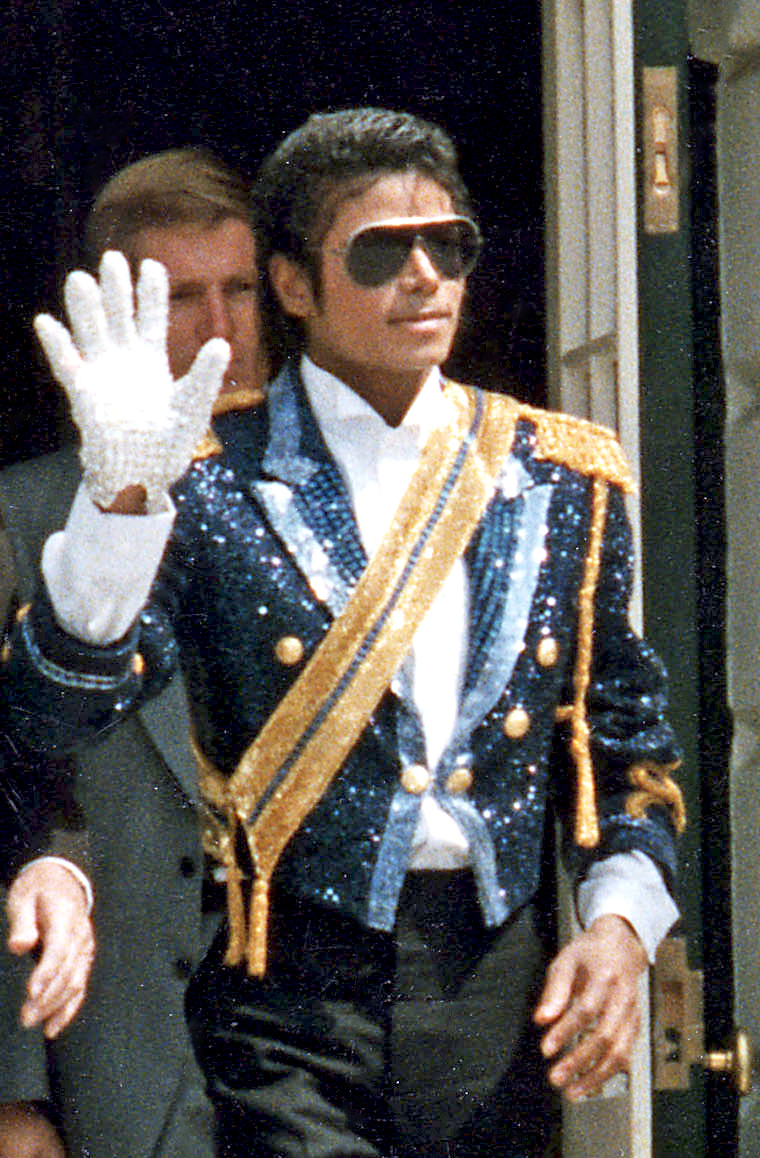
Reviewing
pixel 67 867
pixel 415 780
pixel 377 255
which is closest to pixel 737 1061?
pixel 415 780

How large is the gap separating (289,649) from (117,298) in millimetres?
247

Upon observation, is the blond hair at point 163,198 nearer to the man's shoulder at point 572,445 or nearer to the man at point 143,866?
the man at point 143,866

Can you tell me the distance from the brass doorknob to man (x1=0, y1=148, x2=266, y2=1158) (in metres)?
0.46

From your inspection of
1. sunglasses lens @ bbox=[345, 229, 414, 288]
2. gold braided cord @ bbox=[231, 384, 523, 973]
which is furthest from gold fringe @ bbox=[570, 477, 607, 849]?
sunglasses lens @ bbox=[345, 229, 414, 288]

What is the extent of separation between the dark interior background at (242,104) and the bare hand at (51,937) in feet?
1.26

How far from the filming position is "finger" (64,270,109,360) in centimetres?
94

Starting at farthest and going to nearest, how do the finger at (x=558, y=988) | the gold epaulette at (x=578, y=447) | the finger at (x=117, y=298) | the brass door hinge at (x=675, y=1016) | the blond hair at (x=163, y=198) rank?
1. the brass door hinge at (x=675, y=1016)
2. the blond hair at (x=163, y=198)
3. the gold epaulette at (x=578, y=447)
4. the finger at (x=558, y=988)
5. the finger at (x=117, y=298)

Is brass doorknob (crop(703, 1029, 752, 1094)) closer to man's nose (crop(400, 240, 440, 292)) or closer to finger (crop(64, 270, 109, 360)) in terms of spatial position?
man's nose (crop(400, 240, 440, 292))

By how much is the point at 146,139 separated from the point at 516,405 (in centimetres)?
38

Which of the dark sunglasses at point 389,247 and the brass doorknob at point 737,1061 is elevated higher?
the dark sunglasses at point 389,247

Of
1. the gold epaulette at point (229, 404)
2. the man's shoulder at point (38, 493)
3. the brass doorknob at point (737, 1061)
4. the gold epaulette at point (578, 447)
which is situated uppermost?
the gold epaulette at point (229, 404)

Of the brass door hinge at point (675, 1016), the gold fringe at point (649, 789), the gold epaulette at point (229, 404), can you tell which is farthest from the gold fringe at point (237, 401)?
the brass door hinge at point (675, 1016)

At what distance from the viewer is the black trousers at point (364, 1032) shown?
1078mm

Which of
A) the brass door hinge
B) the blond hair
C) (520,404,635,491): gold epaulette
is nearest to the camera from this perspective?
(520,404,635,491): gold epaulette
